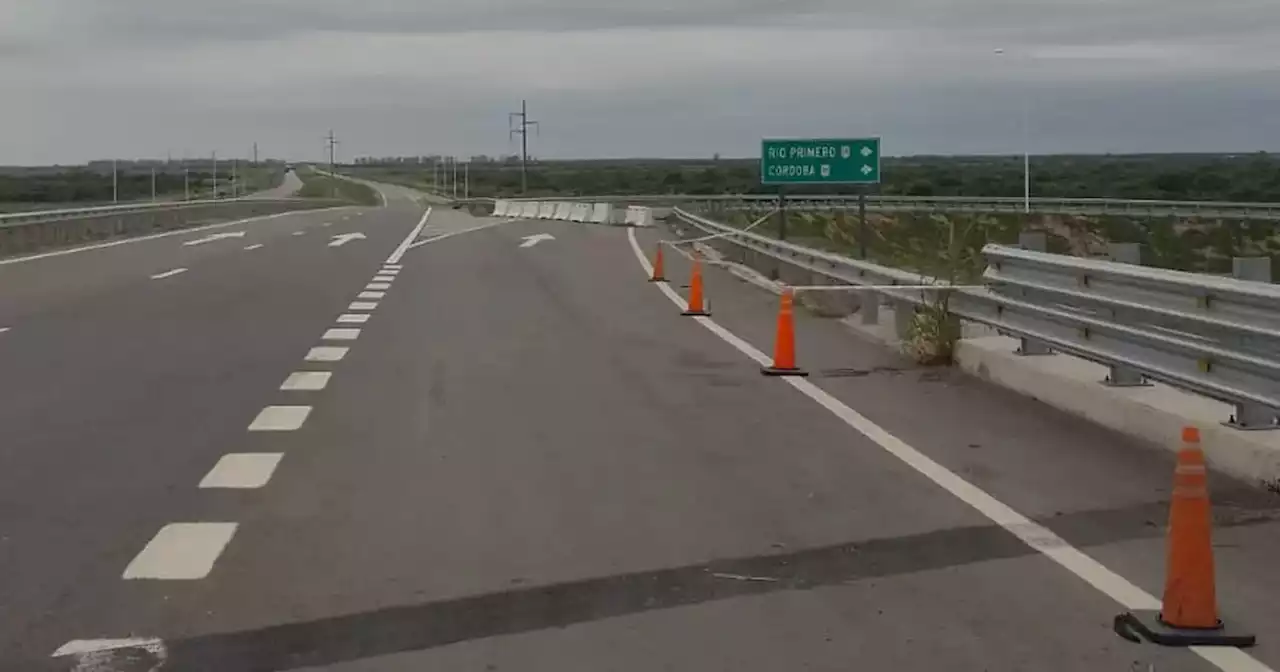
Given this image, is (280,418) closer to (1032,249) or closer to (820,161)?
(1032,249)

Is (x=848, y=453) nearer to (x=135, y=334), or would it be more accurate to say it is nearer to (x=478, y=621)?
(x=478, y=621)

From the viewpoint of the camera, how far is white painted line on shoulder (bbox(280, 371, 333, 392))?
13828 mm

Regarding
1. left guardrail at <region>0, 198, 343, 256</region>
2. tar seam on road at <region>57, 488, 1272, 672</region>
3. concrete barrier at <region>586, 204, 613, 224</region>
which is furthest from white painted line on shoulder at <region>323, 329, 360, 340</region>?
concrete barrier at <region>586, 204, 613, 224</region>

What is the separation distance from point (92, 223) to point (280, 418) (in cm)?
3499

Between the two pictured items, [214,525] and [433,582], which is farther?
[214,525]

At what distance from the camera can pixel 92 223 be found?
4466cm

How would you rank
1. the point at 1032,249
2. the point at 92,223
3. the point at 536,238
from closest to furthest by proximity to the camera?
the point at 1032,249 → the point at 92,223 → the point at 536,238

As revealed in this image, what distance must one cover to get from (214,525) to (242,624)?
6.47ft

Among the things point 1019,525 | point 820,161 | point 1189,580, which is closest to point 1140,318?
point 1019,525

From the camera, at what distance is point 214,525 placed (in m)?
8.38

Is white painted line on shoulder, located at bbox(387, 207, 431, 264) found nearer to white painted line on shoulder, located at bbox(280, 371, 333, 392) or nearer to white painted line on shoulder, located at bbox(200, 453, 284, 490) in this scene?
white painted line on shoulder, located at bbox(280, 371, 333, 392)

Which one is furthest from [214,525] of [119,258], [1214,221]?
[1214,221]

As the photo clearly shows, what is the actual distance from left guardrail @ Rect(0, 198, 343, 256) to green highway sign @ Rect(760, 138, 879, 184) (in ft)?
56.2

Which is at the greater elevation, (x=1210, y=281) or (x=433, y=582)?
(x=1210, y=281)
